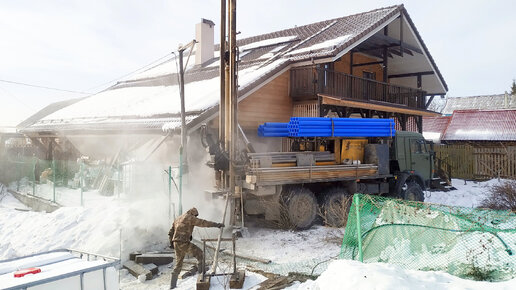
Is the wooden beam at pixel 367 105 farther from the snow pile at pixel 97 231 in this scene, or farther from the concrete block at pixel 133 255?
the concrete block at pixel 133 255

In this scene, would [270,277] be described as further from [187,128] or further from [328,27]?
[328,27]

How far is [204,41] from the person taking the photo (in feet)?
69.4

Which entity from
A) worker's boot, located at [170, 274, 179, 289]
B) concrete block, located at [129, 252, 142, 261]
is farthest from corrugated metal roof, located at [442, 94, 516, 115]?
worker's boot, located at [170, 274, 179, 289]

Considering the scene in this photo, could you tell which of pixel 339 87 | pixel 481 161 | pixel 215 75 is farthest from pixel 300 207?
pixel 481 161

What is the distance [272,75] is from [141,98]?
711 centimetres

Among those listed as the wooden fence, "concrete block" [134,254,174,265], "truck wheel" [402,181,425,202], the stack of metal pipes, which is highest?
the stack of metal pipes

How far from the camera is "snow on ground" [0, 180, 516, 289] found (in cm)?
548

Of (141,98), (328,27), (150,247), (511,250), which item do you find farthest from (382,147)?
(141,98)

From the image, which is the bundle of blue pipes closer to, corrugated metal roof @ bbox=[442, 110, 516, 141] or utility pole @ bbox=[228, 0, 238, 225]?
utility pole @ bbox=[228, 0, 238, 225]

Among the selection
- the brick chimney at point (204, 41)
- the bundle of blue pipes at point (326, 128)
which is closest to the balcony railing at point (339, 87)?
the bundle of blue pipes at point (326, 128)

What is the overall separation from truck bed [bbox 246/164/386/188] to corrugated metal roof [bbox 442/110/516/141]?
→ 18.3 meters

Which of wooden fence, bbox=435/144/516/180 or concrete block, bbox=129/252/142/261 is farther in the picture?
wooden fence, bbox=435/144/516/180

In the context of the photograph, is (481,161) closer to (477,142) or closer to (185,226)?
(477,142)

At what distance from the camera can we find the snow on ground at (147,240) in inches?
216
